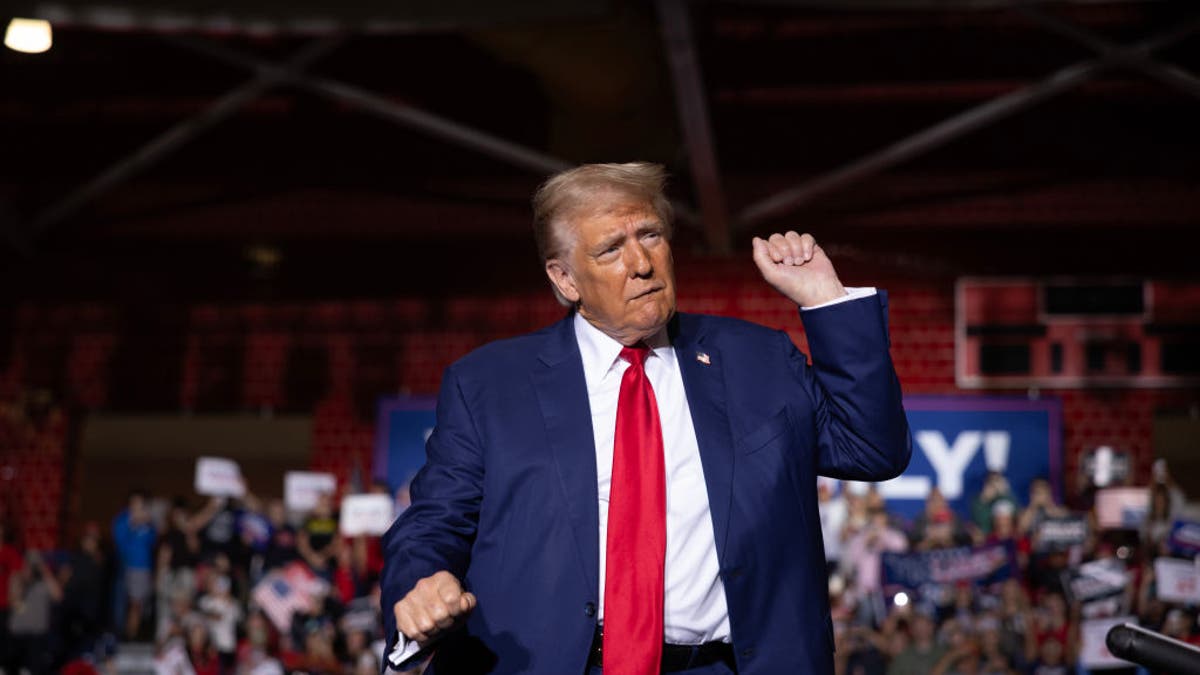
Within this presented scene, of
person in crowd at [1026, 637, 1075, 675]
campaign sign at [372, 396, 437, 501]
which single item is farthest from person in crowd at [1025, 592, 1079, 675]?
campaign sign at [372, 396, 437, 501]

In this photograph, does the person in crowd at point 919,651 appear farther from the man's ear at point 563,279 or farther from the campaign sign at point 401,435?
the man's ear at point 563,279

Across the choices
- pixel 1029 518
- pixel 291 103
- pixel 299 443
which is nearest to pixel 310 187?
pixel 291 103

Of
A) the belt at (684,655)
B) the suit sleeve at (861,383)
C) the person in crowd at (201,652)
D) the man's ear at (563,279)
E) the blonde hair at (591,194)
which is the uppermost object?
the blonde hair at (591,194)

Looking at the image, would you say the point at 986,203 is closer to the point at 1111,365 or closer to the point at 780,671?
the point at 1111,365

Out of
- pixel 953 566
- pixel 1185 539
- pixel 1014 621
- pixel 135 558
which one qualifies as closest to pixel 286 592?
pixel 135 558

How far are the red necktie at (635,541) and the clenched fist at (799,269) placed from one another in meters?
0.25

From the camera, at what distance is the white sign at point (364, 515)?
396 inches

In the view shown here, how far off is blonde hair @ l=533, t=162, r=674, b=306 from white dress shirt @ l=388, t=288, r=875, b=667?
5.7 inches

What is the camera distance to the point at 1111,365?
1116 centimetres

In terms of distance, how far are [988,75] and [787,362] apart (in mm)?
8662

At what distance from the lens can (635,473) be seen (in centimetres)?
184

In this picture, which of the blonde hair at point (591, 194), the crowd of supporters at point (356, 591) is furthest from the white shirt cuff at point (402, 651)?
the crowd of supporters at point (356, 591)

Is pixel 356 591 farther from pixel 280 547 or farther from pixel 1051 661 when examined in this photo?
pixel 1051 661

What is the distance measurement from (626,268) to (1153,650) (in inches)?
34.7
